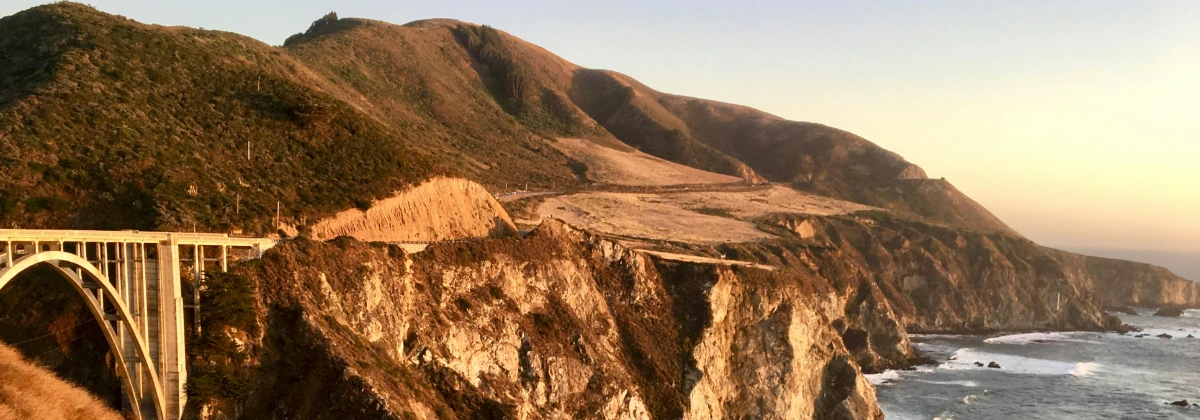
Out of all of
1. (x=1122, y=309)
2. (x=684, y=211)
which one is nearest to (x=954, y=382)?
(x=684, y=211)

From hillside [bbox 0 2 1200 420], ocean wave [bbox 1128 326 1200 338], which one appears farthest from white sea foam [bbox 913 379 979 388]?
ocean wave [bbox 1128 326 1200 338]

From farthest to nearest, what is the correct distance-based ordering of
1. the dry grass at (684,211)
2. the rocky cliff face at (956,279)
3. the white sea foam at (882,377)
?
the rocky cliff face at (956,279)
the dry grass at (684,211)
the white sea foam at (882,377)

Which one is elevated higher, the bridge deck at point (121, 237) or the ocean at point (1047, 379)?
the bridge deck at point (121, 237)

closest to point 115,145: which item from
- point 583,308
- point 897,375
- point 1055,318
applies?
point 583,308

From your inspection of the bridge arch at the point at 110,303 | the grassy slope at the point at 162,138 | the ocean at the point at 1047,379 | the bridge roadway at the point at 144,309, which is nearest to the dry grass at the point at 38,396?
the bridge arch at the point at 110,303

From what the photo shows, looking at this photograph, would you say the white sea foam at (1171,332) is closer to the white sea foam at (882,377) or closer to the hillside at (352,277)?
the hillside at (352,277)

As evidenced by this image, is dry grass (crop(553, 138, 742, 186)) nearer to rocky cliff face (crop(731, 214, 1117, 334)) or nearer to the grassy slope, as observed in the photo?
rocky cliff face (crop(731, 214, 1117, 334))
